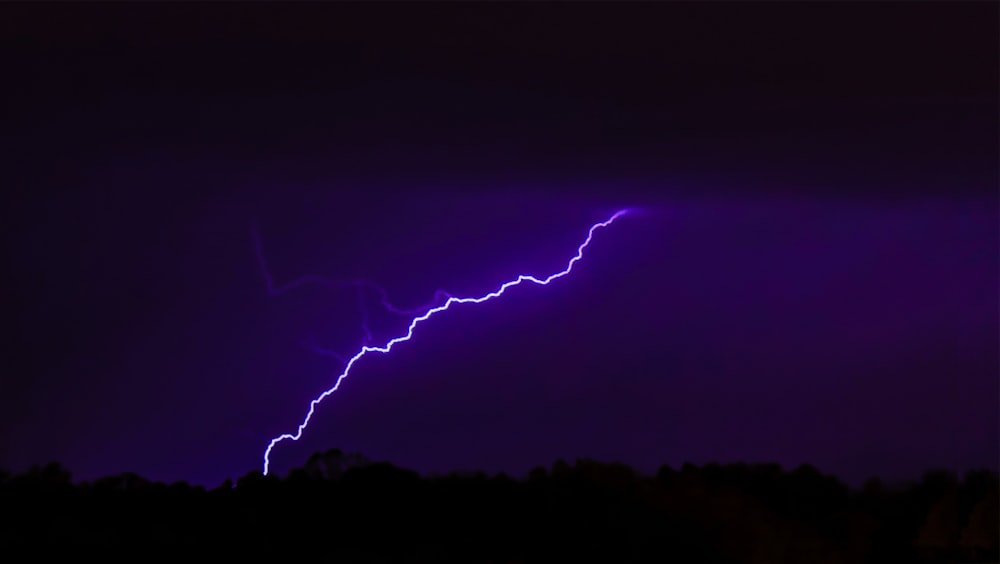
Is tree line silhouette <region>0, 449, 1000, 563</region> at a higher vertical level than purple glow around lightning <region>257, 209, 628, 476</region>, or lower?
lower

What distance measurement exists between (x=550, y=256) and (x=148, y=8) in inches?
72.2

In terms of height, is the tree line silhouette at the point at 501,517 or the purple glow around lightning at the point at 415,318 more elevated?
the purple glow around lightning at the point at 415,318

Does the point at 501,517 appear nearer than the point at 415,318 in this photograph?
Yes

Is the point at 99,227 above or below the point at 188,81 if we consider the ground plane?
below

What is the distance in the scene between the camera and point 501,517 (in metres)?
2.96

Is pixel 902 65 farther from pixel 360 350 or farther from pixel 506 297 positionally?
pixel 360 350

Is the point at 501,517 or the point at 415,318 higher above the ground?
the point at 415,318

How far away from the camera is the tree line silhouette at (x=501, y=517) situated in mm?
2719

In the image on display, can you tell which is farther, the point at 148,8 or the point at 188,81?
the point at 188,81

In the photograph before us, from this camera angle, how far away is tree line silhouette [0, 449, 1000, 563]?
8.92ft

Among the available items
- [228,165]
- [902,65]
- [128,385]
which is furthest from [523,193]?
[128,385]

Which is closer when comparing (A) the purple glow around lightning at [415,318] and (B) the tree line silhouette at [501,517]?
(B) the tree line silhouette at [501,517]

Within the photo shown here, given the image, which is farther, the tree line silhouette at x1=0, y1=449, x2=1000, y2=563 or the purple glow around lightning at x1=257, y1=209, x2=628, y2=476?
the purple glow around lightning at x1=257, y1=209, x2=628, y2=476

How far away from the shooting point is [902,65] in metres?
3.28
